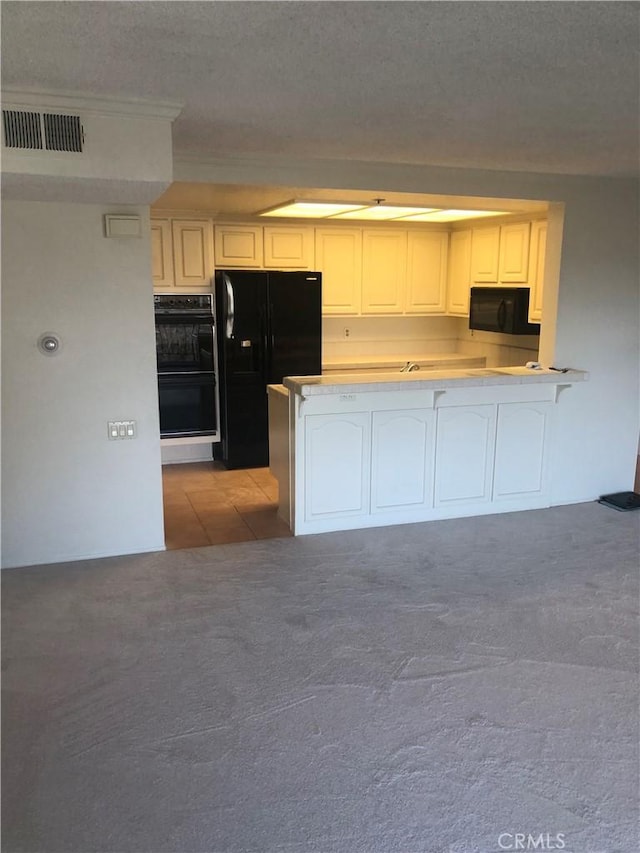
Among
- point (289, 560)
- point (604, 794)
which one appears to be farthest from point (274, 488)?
point (604, 794)

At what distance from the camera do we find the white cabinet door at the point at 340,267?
6.69 meters

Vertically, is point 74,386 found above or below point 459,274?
below

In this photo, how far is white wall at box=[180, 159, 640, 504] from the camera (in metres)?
4.64

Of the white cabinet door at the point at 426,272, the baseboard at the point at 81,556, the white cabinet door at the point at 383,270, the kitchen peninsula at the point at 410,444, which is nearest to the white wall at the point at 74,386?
the baseboard at the point at 81,556

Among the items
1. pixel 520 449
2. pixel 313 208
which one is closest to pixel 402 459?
pixel 520 449

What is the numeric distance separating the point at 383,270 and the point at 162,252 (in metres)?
2.23

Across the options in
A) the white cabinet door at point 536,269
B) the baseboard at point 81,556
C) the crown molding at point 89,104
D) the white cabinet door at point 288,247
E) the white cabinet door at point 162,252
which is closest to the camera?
the crown molding at point 89,104

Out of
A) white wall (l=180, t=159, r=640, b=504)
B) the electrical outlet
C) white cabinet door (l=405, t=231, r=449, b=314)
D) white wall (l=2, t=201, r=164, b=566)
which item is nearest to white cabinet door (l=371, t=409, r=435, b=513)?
white wall (l=180, t=159, r=640, b=504)

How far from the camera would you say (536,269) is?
5.79m

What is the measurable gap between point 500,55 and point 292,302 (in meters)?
Result: 4.05

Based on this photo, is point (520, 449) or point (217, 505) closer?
point (520, 449)

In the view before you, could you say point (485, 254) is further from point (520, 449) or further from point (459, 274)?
point (520, 449)

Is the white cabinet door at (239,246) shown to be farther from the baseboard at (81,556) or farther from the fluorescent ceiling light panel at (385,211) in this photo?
the baseboard at (81,556)

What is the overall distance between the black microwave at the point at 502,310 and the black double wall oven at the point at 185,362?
8.31 ft
